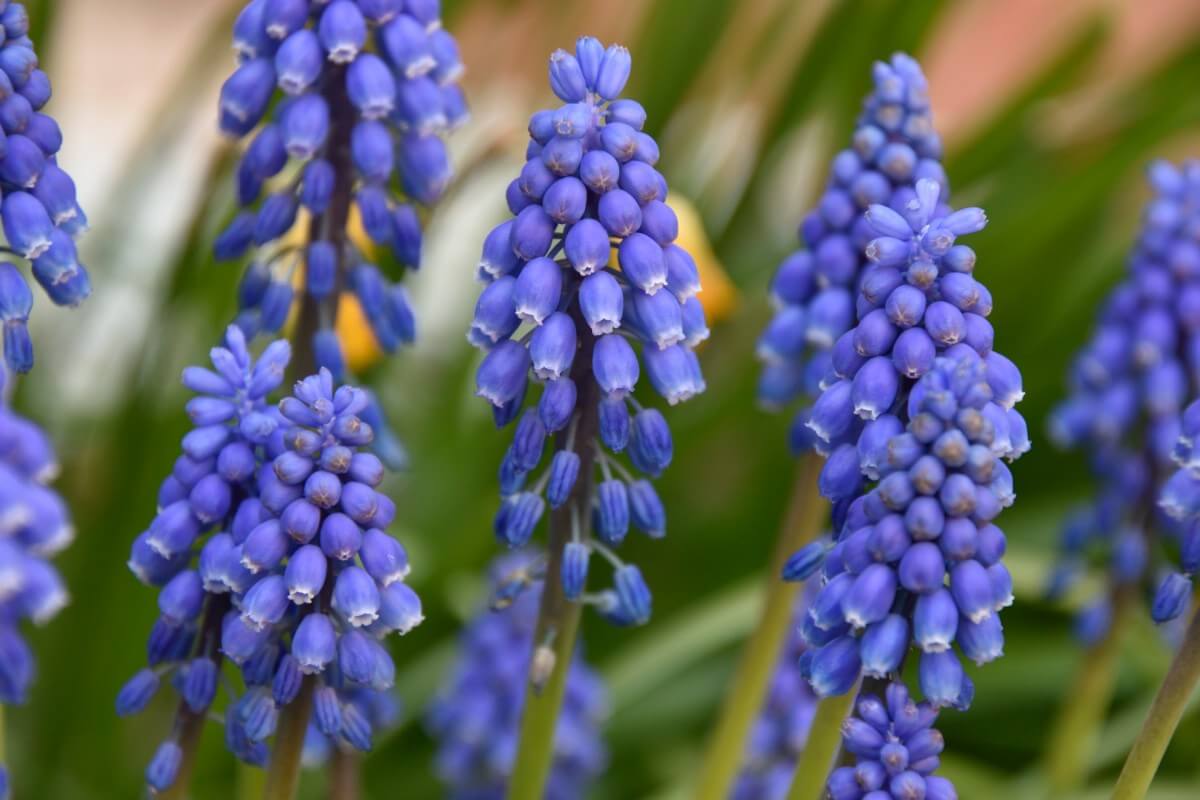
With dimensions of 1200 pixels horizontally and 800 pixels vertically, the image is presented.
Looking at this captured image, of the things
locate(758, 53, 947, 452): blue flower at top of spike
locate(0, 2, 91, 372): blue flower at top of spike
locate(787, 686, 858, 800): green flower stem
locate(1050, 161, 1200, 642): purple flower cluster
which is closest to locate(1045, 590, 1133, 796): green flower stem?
locate(1050, 161, 1200, 642): purple flower cluster

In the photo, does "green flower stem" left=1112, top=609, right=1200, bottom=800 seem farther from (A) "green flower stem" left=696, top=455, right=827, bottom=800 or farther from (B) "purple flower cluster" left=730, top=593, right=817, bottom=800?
(B) "purple flower cluster" left=730, top=593, right=817, bottom=800

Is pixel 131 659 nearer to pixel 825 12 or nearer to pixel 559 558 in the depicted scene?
pixel 559 558

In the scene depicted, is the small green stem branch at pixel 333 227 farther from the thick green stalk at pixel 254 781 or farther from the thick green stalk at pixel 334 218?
the thick green stalk at pixel 254 781

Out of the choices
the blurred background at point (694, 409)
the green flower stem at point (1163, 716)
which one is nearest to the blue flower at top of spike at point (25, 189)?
the blurred background at point (694, 409)

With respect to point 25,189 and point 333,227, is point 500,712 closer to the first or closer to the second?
point 333,227

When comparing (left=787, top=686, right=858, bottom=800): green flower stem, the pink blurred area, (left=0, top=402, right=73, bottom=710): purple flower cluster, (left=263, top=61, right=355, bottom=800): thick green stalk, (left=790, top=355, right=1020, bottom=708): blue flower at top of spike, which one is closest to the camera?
(left=0, top=402, right=73, bottom=710): purple flower cluster

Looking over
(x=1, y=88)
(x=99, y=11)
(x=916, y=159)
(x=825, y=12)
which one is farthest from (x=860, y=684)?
(x=99, y=11)

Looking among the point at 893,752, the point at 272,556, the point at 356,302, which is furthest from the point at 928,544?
the point at 356,302

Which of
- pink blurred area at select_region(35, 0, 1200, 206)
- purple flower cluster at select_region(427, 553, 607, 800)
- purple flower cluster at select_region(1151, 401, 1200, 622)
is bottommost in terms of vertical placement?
purple flower cluster at select_region(427, 553, 607, 800)
